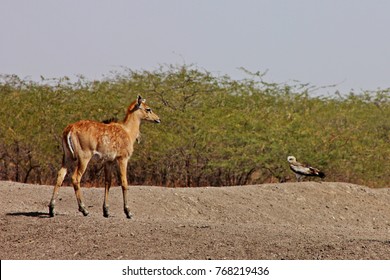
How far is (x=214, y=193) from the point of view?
21516 mm

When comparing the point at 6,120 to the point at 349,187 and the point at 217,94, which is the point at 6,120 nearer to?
the point at 217,94

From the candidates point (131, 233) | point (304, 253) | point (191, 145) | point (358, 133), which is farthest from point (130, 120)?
point (358, 133)

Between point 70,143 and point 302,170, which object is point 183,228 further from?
point 302,170

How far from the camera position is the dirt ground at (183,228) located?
1220 centimetres

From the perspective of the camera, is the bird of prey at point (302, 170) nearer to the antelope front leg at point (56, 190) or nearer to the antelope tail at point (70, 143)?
the antelope tail at point (70, 143)

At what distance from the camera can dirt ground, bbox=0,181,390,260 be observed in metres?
12.2

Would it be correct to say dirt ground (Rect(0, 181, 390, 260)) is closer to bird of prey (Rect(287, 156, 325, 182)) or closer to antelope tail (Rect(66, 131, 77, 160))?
antelope tail (Rect(66, 131, 77, 160))

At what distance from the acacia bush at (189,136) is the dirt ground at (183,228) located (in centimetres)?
532

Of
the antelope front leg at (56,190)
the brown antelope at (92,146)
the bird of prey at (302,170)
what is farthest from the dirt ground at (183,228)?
the bird of prey at (302,170)

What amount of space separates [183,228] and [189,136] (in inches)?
543

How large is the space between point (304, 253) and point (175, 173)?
15872 millimetres

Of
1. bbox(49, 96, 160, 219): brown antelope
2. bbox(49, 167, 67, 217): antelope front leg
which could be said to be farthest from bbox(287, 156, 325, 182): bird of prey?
bbox(49, 167, 67, 217): antelope front leg

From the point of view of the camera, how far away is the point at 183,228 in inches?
529

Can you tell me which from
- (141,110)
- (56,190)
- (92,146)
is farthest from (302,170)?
(56,190)
